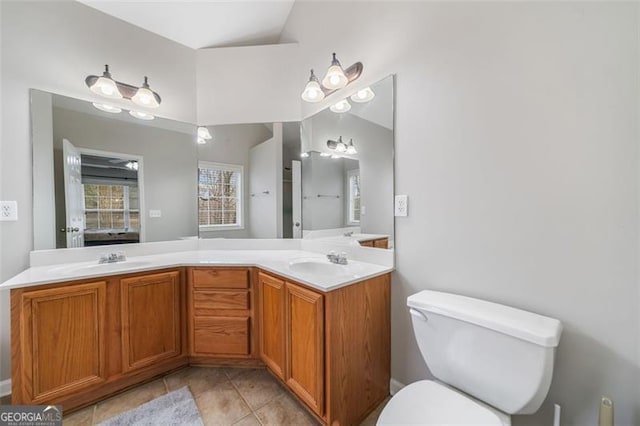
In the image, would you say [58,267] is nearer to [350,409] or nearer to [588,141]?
[350,409]

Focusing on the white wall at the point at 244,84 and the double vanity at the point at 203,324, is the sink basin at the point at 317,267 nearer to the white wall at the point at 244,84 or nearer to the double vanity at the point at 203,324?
the double vanity at the point at 203,324

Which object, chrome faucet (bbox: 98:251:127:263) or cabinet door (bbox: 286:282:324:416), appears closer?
cabinet door (bbox: 286:282:324:416)

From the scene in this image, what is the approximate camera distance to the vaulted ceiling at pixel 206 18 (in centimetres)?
199

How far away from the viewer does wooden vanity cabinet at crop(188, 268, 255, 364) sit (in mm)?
1807

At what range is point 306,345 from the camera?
54.1 inches

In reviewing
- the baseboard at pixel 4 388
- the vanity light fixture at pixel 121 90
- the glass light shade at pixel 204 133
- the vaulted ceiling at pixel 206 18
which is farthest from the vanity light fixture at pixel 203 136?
the baseboard at pixel 4 388

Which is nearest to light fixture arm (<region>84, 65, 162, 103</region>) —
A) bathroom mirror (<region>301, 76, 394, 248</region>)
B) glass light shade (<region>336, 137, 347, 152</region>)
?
bathroom mirror (<region>301, 76, 394, 248</region>)

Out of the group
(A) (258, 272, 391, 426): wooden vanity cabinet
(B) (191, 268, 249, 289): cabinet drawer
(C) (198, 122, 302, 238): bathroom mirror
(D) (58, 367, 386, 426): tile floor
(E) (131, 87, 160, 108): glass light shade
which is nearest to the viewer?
(A) (258, 272, 391, 426): wooden vanity cabinet

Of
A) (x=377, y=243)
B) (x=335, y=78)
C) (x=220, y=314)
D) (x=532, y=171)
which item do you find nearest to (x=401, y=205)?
(x=377, y=243)

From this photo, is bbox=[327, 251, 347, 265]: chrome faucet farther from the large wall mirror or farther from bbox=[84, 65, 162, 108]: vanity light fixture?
bbox=[84, 65, 162, 108]: vanity light fixture

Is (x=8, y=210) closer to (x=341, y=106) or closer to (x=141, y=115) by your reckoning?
(x=141, y=115)

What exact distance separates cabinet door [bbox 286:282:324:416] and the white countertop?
0.11 metres

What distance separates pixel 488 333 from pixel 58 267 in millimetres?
2573

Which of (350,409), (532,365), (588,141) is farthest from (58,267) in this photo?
(588,141)
